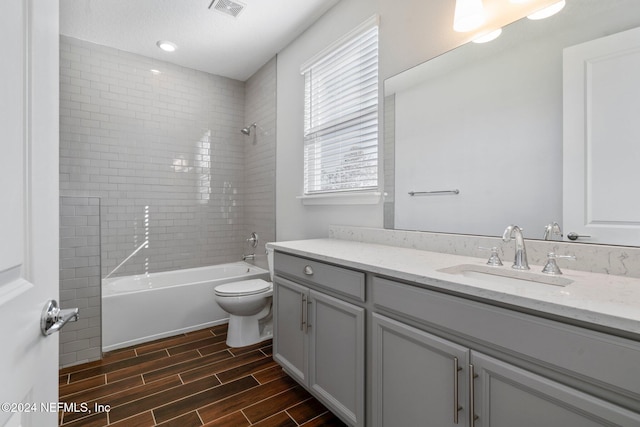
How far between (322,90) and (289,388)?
7.32 ft

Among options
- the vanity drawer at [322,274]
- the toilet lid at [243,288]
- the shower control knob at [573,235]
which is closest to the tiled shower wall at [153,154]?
the toilet lid at [243,288]

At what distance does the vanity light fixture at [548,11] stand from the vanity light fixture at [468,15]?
0.77ft

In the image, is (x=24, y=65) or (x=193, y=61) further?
(x=193, y=61)

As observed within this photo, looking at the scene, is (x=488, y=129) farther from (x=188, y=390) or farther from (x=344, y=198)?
(x=188, y=390)

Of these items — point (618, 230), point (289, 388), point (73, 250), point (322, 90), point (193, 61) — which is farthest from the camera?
point (193, 61)

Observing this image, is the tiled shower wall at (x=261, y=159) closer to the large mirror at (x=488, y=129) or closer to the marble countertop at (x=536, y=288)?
the large mirror at (x=488, y=129)

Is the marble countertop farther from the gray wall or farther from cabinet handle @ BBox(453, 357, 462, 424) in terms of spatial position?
the gray wall

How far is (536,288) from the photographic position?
3.04 ft

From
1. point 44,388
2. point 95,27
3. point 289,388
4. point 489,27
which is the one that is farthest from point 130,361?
point 489,27

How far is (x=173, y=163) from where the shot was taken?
3.33 meters

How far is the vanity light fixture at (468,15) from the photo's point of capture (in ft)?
4.84

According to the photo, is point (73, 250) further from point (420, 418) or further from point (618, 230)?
point (618, 230)

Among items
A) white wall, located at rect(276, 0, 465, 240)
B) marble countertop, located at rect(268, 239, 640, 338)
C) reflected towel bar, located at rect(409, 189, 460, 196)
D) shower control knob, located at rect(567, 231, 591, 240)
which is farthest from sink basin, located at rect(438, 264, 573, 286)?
white wall, located at rect(276, 0, 465, 240)

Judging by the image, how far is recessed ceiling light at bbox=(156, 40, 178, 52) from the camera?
283 cm
